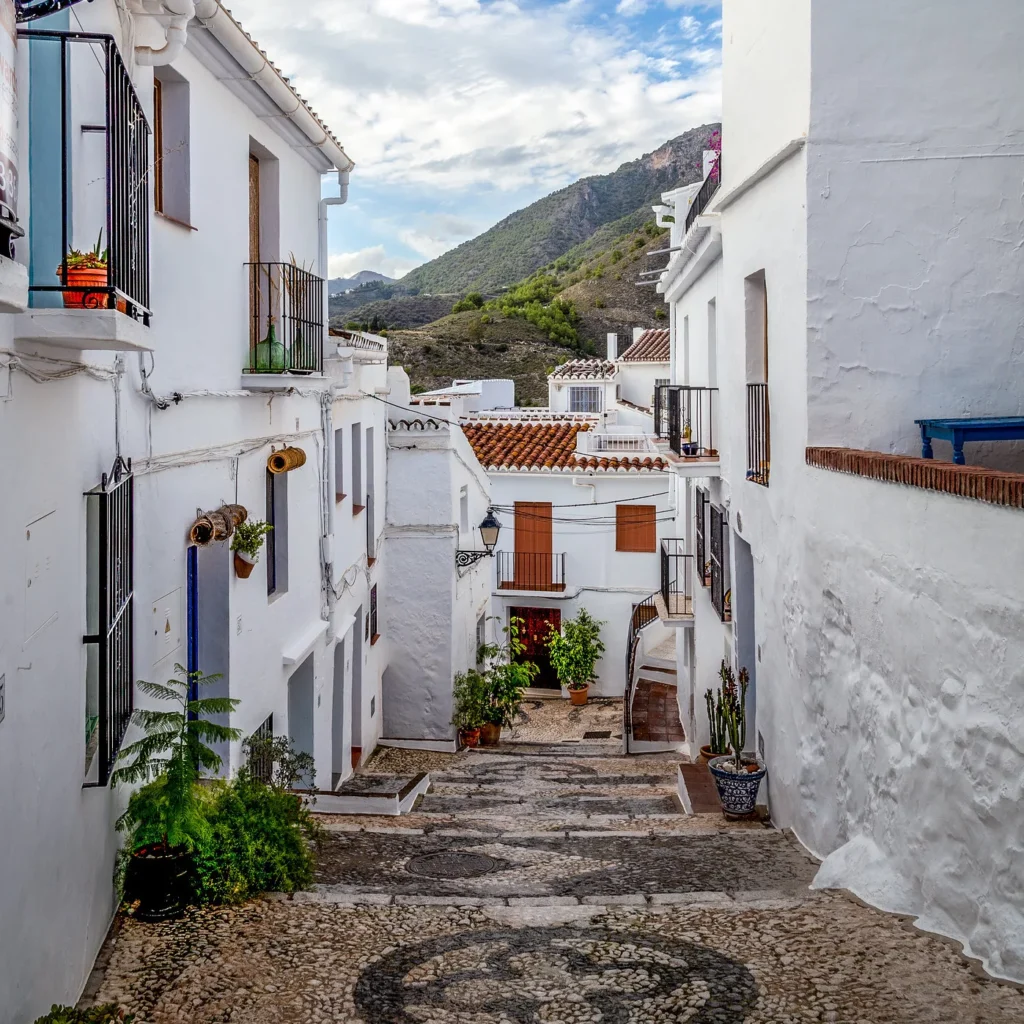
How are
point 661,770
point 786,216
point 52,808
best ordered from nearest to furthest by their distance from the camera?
point 52,808 < point 786,216 < point 661,770

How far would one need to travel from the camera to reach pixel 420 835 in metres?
9.46

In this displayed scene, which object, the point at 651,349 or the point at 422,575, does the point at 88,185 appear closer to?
the point at 422,575

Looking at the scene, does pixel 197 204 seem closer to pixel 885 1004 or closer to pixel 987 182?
pixel 987 182

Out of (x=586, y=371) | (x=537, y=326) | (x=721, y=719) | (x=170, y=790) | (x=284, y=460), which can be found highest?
(x=537, y=326)

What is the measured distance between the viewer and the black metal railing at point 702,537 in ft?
51.6

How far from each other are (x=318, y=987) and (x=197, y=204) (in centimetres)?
585

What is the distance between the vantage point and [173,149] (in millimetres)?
8383

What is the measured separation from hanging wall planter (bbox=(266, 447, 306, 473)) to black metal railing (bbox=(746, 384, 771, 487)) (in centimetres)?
433

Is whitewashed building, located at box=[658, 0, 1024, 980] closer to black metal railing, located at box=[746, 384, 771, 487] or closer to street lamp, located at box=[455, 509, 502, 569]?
black metal railing, located at box=[746, 384, 771, 487]

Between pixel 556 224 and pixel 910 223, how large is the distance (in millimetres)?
87641

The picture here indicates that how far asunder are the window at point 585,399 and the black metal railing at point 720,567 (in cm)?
2708

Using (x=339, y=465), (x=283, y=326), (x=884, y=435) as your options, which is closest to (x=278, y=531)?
(x=283, y=326)

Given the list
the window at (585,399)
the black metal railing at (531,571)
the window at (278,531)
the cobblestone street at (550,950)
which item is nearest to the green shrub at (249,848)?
the cobblestone street at (550,950)

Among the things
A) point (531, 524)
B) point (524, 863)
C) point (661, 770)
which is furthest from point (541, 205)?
point (524, 863)
